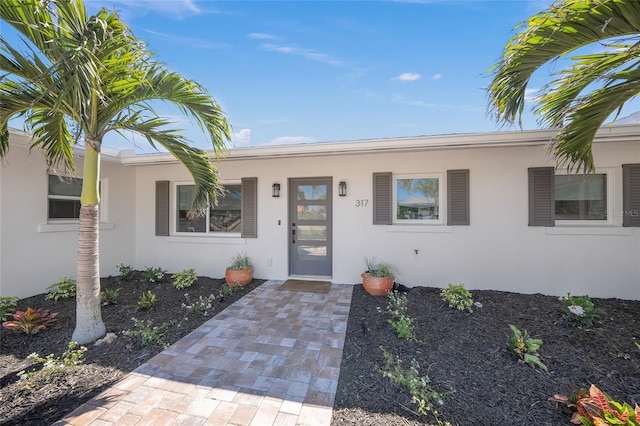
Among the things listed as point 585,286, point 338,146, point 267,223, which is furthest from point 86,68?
point 585,286

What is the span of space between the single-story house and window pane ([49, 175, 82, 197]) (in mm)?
29

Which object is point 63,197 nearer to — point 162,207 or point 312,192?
point 162,207

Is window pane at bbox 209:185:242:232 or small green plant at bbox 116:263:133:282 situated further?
window pane at bbox 209:185:242:232

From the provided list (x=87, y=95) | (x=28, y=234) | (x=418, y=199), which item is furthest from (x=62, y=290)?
(x=418, y=199)

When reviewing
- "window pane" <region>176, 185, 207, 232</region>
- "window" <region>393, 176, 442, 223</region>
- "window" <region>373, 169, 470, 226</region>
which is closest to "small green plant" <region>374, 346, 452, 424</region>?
"window" <region>373, 169, 470, 226</region>

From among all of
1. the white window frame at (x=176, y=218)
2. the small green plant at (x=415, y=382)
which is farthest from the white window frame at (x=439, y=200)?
the white window frame at (x=176, y=218)

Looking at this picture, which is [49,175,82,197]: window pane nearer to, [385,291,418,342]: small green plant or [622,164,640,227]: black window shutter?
[385,291,418,342]: small green plant

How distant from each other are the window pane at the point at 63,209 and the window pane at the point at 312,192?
4634mm

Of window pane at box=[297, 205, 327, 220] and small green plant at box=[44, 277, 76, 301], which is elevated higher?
window pane at box=[297, 205, 327, 220]

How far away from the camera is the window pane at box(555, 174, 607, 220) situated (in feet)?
15.9

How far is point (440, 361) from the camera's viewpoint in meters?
2.82

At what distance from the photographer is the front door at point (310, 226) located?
19.2 ft

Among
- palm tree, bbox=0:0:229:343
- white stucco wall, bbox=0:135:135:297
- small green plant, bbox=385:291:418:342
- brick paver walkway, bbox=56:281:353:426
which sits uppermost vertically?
palm tree, bbox=0:0:229:343

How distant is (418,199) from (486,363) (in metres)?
3.30
